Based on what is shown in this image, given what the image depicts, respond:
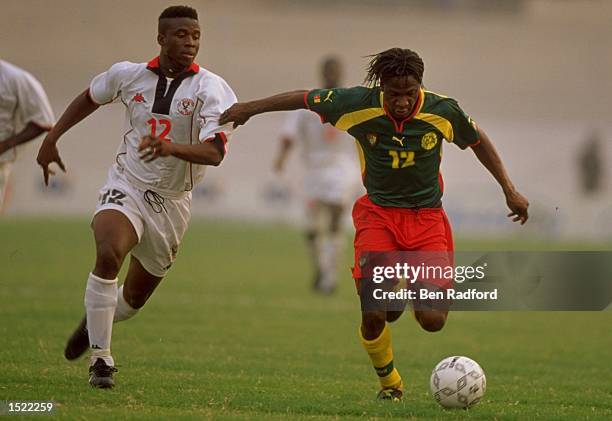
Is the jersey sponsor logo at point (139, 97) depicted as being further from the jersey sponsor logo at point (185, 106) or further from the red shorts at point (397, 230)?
the red shorts at point (397, 230)

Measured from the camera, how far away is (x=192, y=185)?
6922 millimetres

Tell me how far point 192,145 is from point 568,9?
3380cm

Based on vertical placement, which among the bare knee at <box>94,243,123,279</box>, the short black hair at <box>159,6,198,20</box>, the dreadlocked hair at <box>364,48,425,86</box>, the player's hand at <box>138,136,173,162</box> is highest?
the short black hair at <box>159,6,198,20</box>

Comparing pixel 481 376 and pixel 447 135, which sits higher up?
pixel 447 135

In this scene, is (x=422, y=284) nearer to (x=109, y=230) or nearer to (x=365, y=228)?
(x=365, y=228)

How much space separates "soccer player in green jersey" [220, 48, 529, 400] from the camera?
632 cm

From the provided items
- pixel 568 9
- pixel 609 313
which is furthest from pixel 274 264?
pixel 568 9

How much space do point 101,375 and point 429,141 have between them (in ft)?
7.60

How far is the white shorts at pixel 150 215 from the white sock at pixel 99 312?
0.41 metres

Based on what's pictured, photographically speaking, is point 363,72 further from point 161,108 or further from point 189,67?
point 161,108

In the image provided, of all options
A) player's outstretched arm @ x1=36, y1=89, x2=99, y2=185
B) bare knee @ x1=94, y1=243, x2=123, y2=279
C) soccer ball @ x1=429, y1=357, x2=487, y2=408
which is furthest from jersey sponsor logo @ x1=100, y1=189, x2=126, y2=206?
soccer ball @ x1=429, y1=357, x2=487, y2=408

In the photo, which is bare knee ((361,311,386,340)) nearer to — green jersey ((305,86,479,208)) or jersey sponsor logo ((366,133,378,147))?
green jersey ((305,86,479,208))

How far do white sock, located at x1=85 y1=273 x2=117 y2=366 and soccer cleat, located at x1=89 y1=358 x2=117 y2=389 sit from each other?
0.14ft

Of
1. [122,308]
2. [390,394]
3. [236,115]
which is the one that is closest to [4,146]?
[122,308]
